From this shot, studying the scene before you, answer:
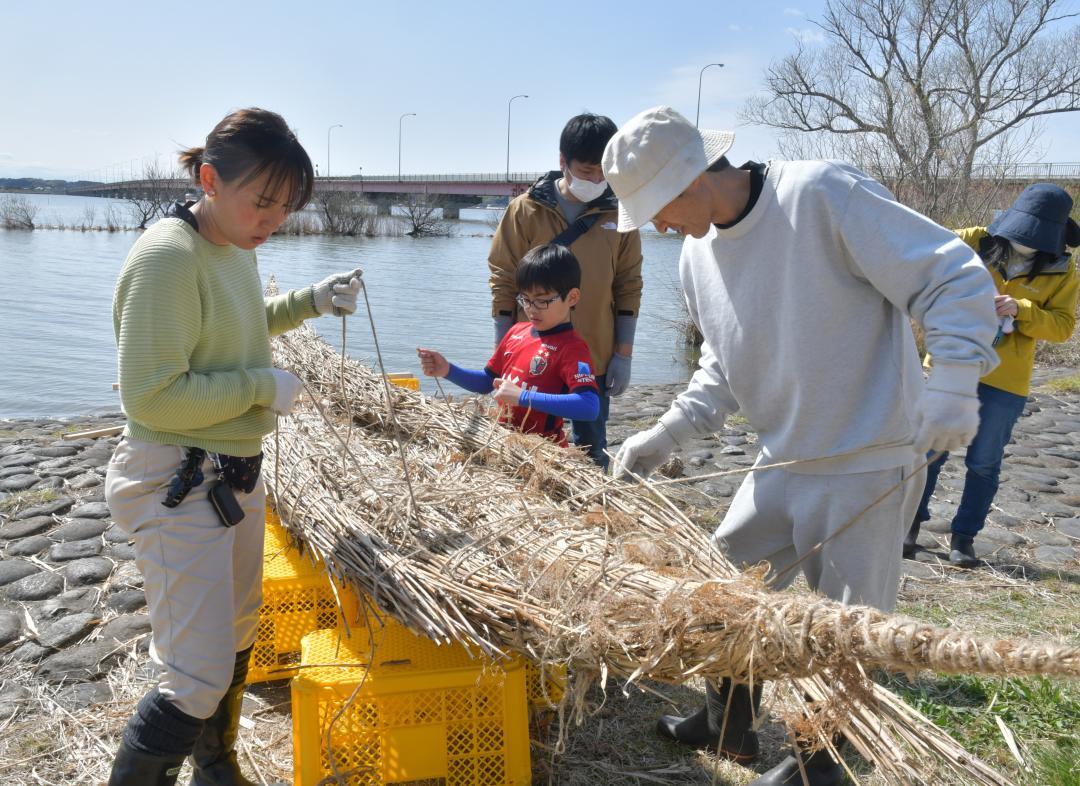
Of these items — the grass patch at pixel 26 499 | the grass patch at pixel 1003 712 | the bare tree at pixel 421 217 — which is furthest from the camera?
the bare tree at pixel 421 217

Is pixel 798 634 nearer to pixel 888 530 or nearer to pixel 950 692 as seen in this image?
pixel 888 530

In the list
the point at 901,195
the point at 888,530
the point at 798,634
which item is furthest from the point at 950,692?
the point at 901,195

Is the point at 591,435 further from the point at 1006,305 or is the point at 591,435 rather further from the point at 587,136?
the point at 1006,305

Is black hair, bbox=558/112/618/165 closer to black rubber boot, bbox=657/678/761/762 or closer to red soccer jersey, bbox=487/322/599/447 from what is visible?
red soccer jersey, bbox=487/322/599/447

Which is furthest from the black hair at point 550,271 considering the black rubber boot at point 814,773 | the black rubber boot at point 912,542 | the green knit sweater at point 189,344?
the black rubber boot at point 912,542

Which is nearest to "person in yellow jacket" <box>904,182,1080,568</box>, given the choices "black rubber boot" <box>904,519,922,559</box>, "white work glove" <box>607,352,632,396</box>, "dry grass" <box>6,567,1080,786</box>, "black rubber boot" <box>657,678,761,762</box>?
"black rubber boot" <box>904,519,922,559</box>

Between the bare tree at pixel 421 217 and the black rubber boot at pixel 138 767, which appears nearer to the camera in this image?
the black rubber boot at pixel 138 767

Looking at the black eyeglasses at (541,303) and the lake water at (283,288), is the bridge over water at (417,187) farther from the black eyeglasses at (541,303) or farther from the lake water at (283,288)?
the black eyeglasses at (541,303)

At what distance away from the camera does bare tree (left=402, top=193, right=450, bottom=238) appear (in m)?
49.1

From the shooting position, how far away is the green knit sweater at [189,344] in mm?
1923

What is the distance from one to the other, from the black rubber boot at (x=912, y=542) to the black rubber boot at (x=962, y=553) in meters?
0.18

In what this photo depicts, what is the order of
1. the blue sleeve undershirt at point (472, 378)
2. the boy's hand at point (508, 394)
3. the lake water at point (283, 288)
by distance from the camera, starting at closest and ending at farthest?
1. the boy's hand at point (508, 394)
2. the blue sleeve undershirt at point (472, 378)
3. the lake water at point (283, 288)

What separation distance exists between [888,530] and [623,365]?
2.09 meters

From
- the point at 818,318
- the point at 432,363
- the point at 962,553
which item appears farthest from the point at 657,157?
the point at 962,553
